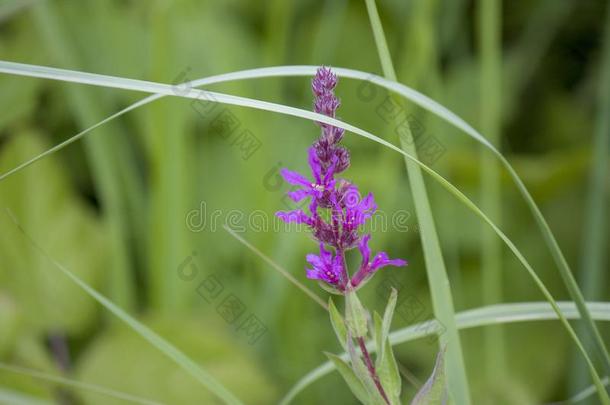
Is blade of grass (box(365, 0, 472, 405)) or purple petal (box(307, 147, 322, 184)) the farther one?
blade of grass (box(365, 0, 472, 405))

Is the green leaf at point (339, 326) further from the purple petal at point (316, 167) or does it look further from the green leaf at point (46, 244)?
the green leaf at point (46, 244)

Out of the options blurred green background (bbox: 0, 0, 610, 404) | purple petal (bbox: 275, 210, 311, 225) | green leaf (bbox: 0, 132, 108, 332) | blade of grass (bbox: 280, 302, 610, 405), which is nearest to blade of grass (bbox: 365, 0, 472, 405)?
blade of grass (bbox: 280, 302, 610, 405)

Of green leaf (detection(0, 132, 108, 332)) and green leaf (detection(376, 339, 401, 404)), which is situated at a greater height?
green leaf (detection(376, 339, 401, 404))

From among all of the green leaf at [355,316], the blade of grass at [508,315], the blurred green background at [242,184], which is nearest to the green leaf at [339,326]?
the green leaf at [355,316]

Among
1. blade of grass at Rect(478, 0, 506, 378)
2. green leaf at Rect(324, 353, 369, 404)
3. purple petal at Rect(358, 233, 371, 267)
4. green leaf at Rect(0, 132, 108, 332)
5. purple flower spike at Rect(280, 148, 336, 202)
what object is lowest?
green leaf at Rect(0, 132, 108, 332)

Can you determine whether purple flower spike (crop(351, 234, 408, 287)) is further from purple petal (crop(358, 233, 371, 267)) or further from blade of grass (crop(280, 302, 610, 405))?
blade of grass (crop(280, 302, 610, 405))

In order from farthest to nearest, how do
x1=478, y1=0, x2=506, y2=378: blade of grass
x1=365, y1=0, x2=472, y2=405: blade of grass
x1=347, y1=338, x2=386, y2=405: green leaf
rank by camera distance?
1. x1=478, y1=0, x2=506, y2=378: blade of grass
2. x1=365, y1=0, x2=472, y2=405: blade of grass
3. x1=347, y1=338, x2=386, y2=405: green leaf

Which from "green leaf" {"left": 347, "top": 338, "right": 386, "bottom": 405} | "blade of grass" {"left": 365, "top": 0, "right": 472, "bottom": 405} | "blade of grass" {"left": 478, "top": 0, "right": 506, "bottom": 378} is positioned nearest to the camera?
"green leaf" {"left": 347, "top": 338, "right": 386, "bottom": 405}
